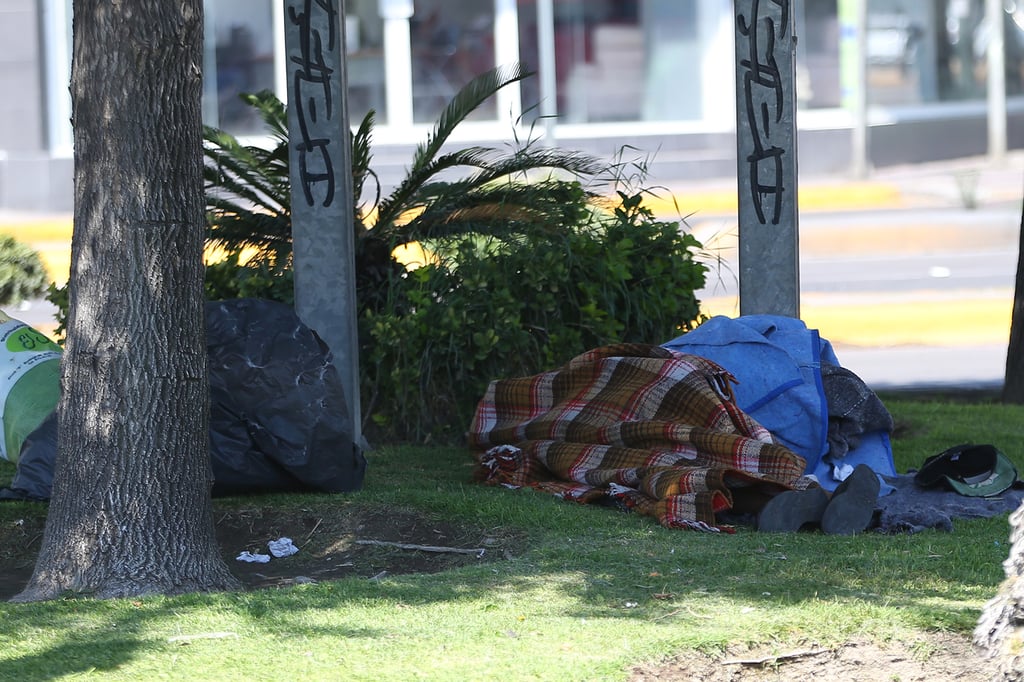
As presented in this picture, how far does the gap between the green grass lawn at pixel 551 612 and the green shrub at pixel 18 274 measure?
9.60 m

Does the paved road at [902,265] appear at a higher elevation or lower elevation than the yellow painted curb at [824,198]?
lower

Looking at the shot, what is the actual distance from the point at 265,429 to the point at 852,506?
7.63 ft

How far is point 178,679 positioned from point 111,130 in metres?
1.77

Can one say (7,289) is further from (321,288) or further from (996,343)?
(996,343)

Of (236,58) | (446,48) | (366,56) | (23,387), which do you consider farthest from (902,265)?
(23,387)

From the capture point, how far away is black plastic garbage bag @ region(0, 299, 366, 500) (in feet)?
17.8

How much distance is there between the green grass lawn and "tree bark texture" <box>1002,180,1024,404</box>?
308 centimetres

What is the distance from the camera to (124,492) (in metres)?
4.26

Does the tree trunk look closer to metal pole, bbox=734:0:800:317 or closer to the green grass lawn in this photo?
the green grass lawn

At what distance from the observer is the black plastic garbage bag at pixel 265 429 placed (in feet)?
17.8

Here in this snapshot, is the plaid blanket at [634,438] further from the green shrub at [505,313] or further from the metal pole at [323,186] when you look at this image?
the metal pole at [323,186]

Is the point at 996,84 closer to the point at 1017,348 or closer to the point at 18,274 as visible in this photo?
the point at 1017,348

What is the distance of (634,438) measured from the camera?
18.4 ft

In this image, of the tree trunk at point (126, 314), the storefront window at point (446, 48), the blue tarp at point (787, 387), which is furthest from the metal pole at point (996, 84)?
the tree trunk at point (126, 314)
